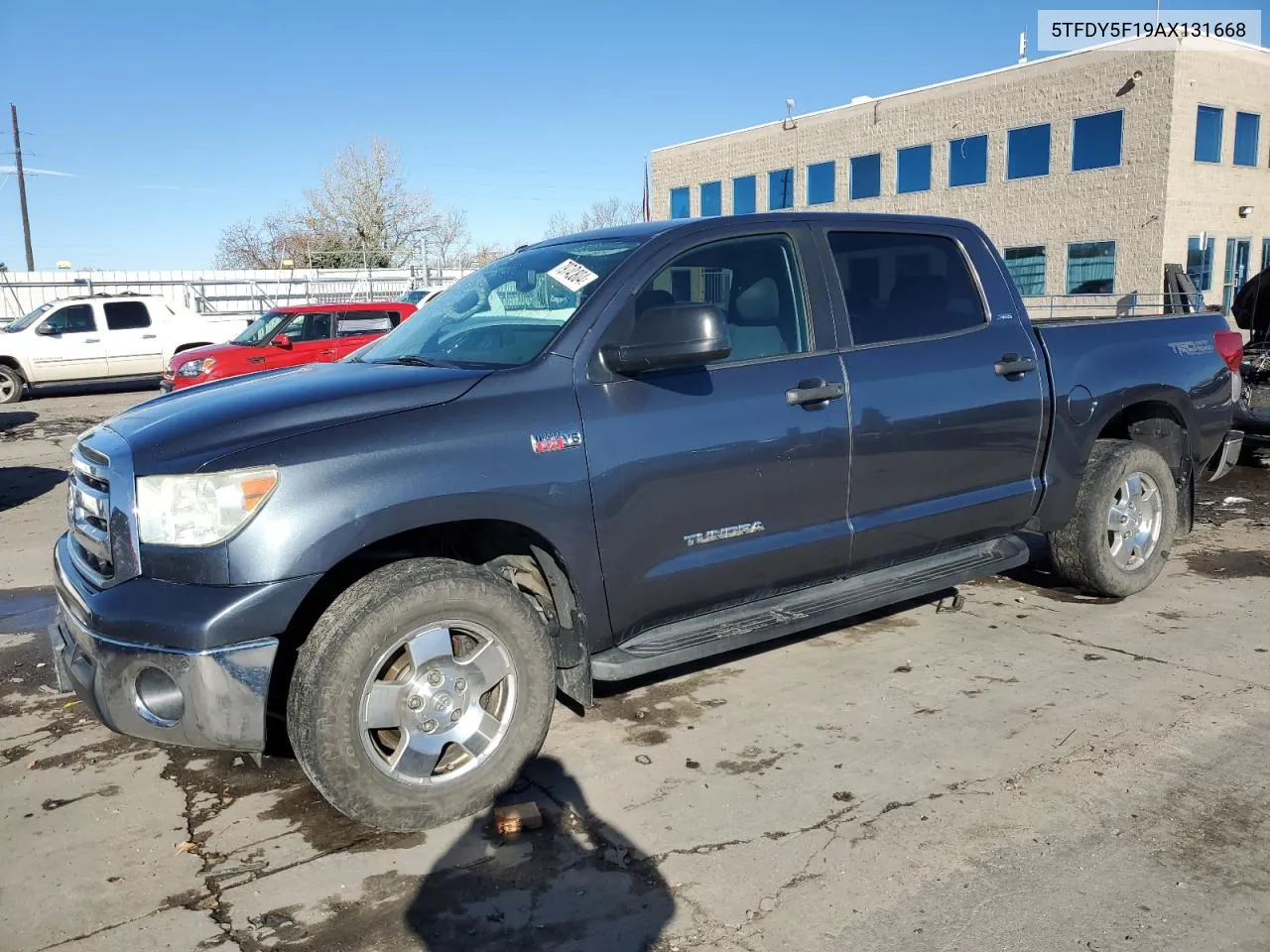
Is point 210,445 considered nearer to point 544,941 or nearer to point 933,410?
point 544,941

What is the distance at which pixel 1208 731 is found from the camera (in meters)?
3.98

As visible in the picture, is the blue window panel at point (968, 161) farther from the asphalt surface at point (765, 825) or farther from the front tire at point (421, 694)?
the front tire at point (421, 694)

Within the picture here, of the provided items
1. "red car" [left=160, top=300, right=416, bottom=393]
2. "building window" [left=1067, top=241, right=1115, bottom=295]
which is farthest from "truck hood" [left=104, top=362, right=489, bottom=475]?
"building window" [left=1067, top=241, right=1115, bottom=295]

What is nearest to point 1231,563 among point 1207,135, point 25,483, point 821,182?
point 25,483

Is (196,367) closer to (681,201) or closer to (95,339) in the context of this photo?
Result: (95,339)

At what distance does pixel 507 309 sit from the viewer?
4176 millimetres

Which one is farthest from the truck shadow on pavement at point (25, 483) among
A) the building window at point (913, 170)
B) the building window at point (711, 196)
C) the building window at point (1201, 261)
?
the building window at point (711, 196)

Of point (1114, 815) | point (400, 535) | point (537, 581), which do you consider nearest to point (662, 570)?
point (537, 581)

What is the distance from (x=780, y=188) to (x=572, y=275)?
108 feet

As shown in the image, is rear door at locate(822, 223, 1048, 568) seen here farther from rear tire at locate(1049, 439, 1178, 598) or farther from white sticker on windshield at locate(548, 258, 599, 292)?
white sticker on windshield at locate(548, 258, 599, 292)

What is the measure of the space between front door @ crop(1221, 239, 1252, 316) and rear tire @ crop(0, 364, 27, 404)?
88.9ft

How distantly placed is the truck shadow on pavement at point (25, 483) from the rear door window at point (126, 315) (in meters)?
9.53

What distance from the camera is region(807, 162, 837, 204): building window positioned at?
110ft

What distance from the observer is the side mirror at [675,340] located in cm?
359
